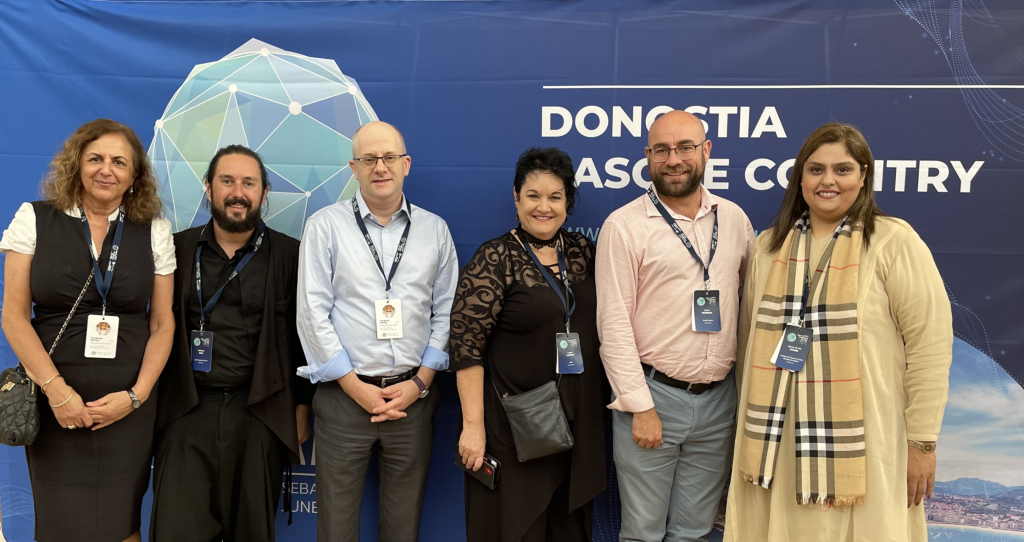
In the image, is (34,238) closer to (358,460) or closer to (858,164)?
(358,460)

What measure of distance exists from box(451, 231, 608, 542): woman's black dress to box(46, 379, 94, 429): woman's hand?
50.9 inches

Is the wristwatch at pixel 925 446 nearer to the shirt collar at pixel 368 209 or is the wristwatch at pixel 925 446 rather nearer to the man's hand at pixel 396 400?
the man's hand at pixel 396 400

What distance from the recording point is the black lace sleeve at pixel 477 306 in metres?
2.09

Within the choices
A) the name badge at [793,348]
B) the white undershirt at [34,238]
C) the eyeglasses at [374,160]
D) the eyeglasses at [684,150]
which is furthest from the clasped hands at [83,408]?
the name badge at [793,348]

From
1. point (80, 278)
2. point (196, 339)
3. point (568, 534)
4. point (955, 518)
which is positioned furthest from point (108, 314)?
point (955, 518)

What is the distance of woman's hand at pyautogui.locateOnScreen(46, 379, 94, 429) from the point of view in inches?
79.6

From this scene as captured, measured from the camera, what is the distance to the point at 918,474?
5.89 feet

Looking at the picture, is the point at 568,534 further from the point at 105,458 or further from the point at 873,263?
the point at 105,458

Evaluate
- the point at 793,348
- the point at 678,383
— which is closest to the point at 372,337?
the point at 678,383

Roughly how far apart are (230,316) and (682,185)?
1734 millimetres

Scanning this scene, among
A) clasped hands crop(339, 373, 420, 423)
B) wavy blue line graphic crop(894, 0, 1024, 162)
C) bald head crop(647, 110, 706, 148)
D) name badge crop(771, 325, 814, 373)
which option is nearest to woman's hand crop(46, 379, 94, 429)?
clasped hands crop(339, 373, 420, 423)

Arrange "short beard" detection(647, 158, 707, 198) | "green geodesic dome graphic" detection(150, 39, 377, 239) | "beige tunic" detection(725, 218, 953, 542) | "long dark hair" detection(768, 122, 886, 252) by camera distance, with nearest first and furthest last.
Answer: "beige tunic" detection(725, 218, 953, 542) → "long dark hair" detection(768, 122, 886, 252) → "short beard" detection(647, 158, 707, 198) → "green geodesic dome graphic" detection(150, 39, 377, 239)

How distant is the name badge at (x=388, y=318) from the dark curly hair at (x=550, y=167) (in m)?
0.63

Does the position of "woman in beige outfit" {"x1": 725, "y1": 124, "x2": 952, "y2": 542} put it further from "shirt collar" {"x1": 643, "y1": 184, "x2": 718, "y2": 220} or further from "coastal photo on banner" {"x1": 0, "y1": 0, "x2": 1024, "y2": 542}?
"coastal photo on banner" {"x1": 0, "y1": 0, "x2": 1024, "y2": 542}
